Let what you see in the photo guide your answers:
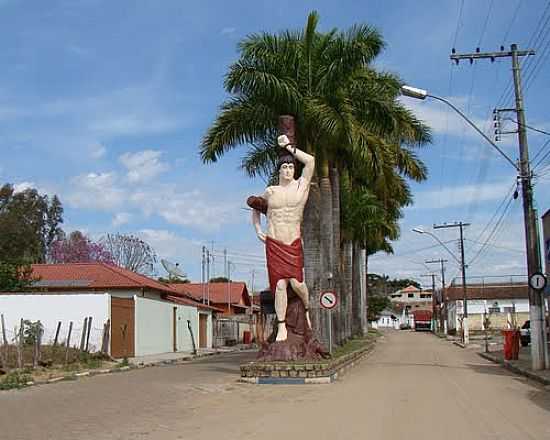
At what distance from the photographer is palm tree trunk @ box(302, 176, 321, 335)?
76.3 feet

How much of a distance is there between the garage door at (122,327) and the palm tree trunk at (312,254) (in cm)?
1048

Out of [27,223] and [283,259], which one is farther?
[27,223]

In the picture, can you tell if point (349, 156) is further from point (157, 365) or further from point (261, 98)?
point (157, 365)

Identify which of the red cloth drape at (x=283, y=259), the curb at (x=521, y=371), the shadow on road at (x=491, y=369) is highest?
the red cloth drape at (x=283, y=259)

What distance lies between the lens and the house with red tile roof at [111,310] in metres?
29.9

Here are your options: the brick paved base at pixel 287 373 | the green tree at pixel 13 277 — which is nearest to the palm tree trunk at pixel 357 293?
the green tree at pixel 13 277

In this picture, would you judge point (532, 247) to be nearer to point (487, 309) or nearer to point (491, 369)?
point (491, 369)

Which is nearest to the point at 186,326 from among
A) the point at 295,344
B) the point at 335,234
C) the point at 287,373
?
the point at 335,234

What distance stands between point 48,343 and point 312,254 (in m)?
12.3

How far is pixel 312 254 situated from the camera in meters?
23.5

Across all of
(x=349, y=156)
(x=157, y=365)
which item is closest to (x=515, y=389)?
(x=349, y=156)

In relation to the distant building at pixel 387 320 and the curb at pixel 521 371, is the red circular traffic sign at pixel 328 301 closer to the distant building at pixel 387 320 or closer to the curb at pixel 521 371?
the curb at pixel 521 371

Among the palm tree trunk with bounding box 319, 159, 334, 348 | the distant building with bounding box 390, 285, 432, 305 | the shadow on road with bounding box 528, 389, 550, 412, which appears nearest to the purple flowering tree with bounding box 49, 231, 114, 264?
the palm tree trunk with bounding box 319, 159, 334, 348

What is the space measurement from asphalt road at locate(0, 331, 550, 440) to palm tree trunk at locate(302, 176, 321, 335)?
3.16 metres
